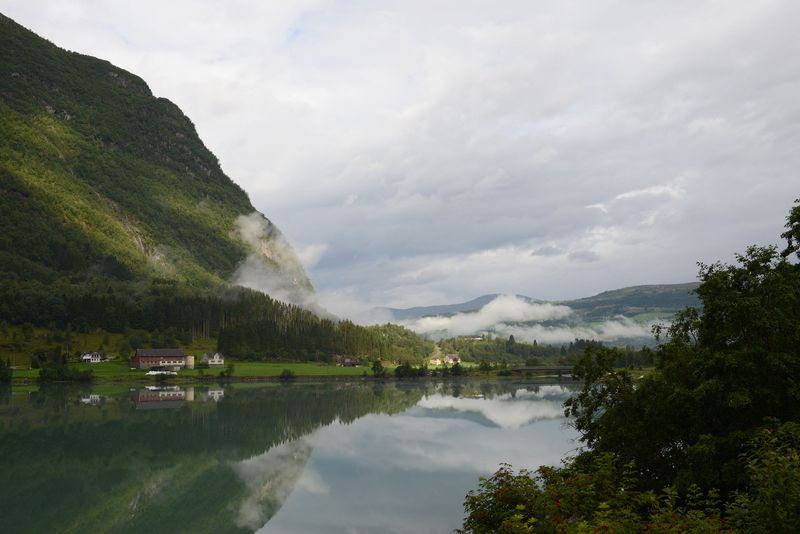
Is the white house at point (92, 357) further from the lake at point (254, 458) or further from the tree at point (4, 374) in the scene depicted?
the lake at point (254, 458)

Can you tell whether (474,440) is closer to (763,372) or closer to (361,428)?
(361,428)

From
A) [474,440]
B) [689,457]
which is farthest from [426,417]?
[689,457]

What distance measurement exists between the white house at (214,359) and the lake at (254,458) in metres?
49.7

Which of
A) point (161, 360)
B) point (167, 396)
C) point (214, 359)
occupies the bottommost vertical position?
point (167, 396)

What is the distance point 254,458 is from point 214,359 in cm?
10990

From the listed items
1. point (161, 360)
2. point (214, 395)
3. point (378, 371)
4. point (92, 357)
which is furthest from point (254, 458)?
point (378, 371)

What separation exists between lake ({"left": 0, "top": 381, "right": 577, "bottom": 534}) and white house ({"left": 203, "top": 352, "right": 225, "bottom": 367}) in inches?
1959

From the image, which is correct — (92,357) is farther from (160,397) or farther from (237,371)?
(160,397)

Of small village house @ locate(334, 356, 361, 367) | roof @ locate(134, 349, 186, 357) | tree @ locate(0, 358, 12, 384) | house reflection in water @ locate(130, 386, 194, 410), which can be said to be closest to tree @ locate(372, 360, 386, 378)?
small village house @ locate(334, 356, 361, 367)

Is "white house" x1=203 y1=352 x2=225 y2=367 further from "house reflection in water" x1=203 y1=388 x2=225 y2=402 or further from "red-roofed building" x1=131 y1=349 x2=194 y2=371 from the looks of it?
"house reflection in water" x1=203 y1=388 x2=225 y2=402

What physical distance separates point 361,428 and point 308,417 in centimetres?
1308

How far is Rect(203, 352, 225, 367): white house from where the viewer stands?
166 meters

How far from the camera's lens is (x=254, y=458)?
209 feet

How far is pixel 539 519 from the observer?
15.9 m
